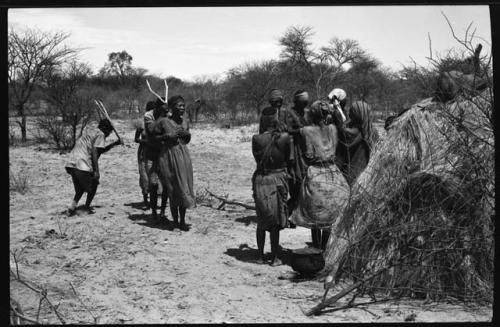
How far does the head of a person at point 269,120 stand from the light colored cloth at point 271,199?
0.47m

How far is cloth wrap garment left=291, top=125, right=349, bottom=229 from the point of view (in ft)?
20.3

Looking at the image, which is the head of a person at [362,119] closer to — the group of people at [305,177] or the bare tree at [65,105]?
the group of people at [305,177]

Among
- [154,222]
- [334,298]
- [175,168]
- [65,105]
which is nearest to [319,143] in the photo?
[334,298]

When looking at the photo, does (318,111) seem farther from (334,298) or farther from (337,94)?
(334,298)

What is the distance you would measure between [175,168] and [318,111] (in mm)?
2211

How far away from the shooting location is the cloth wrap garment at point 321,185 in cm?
618

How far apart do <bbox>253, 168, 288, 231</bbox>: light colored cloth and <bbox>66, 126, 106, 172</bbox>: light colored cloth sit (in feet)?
9.82

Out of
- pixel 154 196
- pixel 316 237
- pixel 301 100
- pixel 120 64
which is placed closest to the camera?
pixel 316 237

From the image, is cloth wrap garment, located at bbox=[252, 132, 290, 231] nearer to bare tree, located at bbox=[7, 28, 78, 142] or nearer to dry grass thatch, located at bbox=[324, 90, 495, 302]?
dry grass thatch, located at bbox=[324, 90, 495, 302]

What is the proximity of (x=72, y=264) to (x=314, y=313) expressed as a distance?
2985 millimetres

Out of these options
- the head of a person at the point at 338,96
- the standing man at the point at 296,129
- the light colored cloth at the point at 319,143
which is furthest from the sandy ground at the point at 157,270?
the head of a person at the point at 338,96

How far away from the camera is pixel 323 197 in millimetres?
6180

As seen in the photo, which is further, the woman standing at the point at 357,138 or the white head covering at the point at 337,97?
the white head covering at the point at 337,97

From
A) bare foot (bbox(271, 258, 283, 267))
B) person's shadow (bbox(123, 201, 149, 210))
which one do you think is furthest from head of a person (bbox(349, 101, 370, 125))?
person's shadow (bbox(123, 201, 149, 210))
